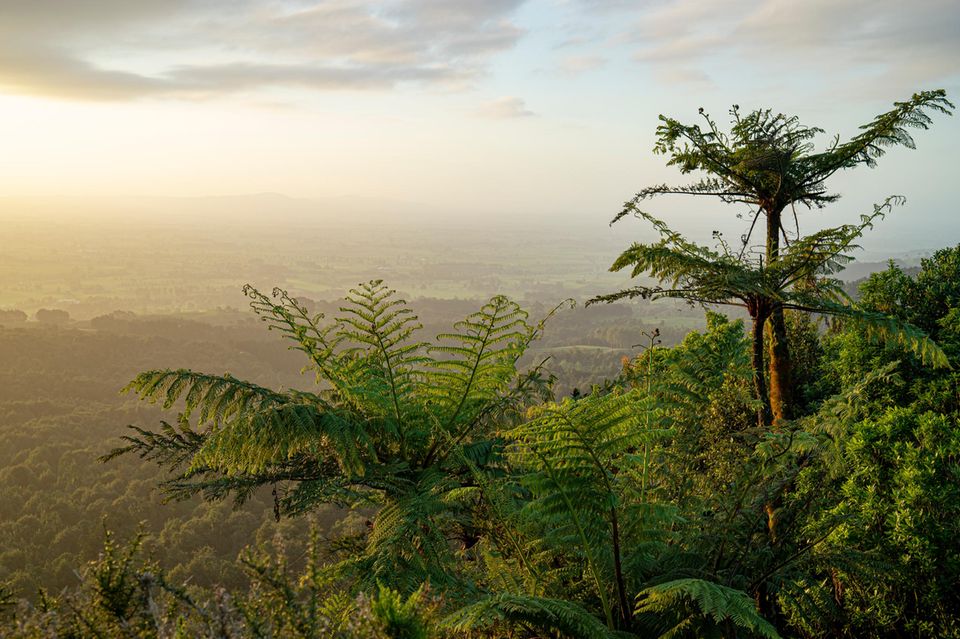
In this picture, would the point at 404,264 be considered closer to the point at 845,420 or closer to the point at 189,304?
the point at 189,304

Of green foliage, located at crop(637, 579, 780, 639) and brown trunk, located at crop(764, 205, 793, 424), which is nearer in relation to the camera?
green foliage, located at crop(637, 579, 780, 639)

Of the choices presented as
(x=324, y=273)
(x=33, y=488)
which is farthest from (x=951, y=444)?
(x=324, y=273)

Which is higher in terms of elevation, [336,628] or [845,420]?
[845,420]

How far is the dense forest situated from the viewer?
1.96m

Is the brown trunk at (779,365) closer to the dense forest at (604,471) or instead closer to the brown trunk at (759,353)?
the dense forest at (604,471)

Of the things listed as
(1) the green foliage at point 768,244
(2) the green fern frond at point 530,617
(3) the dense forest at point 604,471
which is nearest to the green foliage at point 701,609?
(3) the dense forest at point 604,471

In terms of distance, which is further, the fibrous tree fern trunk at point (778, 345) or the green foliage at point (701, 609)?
the fibrous tree fern trunk at point (778, 345)

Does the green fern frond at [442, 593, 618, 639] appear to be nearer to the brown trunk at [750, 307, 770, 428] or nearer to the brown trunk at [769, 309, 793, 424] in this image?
the brown trunk at [750, 307, 770, 428]

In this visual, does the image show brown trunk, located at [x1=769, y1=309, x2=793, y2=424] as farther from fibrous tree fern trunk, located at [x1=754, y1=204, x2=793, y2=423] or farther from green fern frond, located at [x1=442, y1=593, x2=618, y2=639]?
green fern frond, located at [x1=442, y1=593, x2=618, y2=639]

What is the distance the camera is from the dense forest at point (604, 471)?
6.45 ft

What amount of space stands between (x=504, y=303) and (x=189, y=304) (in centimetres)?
12228

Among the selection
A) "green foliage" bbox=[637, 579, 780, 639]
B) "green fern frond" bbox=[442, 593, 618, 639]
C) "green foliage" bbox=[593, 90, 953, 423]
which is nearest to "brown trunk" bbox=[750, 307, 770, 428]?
"green foliage" bbox=[593, 90, 953, 423]

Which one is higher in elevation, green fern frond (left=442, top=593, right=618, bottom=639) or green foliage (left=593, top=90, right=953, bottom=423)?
green foliage (left=593, top=90, right=953, bottom=423)

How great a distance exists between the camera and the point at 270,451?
121 inches
